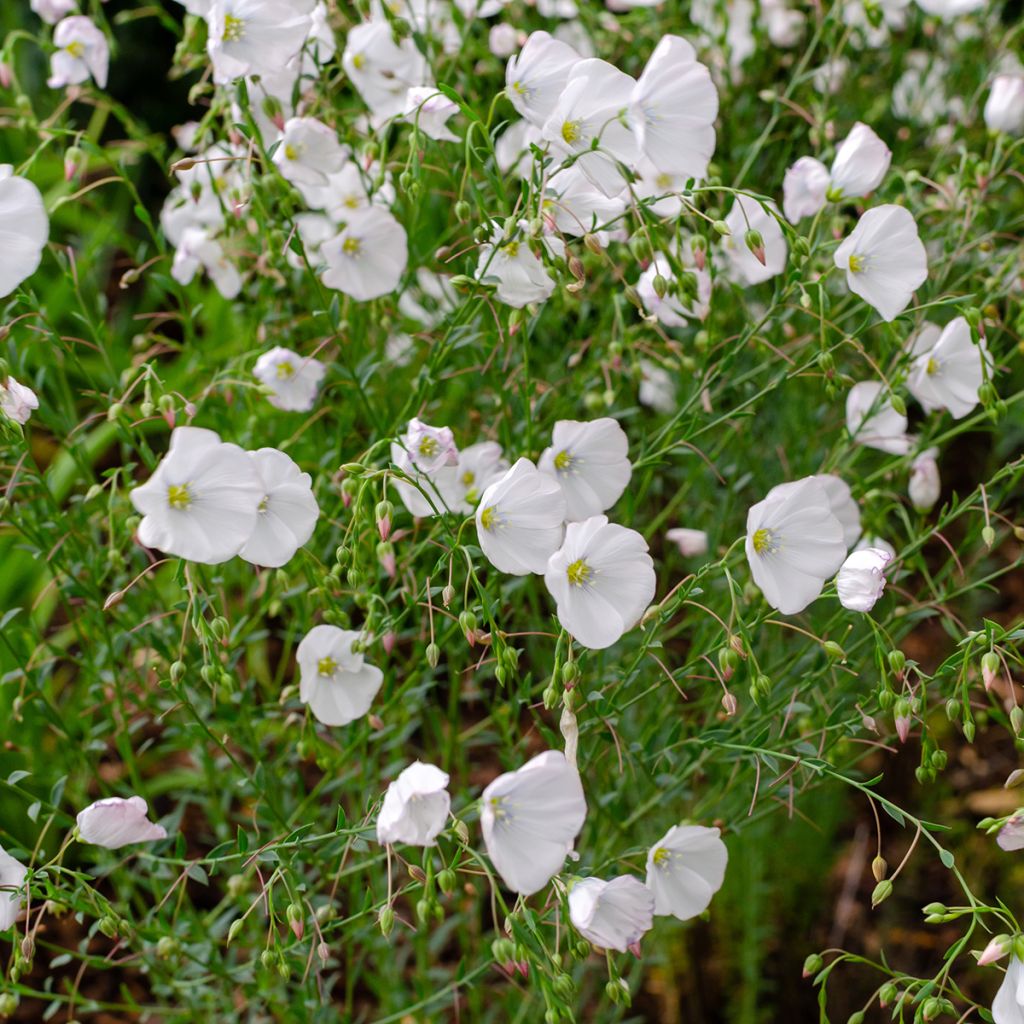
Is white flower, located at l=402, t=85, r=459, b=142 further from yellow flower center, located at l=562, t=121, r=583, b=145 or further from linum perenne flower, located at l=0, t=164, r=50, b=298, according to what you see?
linum perenne flower, located at l=0, t=164, r=50, b=298

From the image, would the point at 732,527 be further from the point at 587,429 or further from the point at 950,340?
the point at 587,429

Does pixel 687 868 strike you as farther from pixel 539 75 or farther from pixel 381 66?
pixel 381 66

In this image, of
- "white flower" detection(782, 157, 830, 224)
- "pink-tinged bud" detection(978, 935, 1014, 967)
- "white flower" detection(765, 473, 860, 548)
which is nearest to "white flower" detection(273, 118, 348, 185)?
"white flower" detection(782, 157, 830, 224)

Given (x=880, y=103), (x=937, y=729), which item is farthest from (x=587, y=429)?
(x=937, y=729)

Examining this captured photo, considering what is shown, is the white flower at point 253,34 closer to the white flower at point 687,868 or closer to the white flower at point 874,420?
the white flower at point 874,420

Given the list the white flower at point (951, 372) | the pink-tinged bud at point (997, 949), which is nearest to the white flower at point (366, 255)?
the white flower at point (951, 372)

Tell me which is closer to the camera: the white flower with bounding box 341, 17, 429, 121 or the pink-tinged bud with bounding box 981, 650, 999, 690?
the pink-tinged bud with bounding box 981, 650, 999, 690
